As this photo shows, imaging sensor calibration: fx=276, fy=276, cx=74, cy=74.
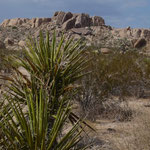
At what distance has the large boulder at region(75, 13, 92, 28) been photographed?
67750mm

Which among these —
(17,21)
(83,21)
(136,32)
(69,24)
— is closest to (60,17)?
(69,24)

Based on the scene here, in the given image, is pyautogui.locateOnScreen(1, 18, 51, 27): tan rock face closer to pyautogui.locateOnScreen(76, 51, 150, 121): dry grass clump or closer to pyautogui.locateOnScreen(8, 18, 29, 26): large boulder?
pyautogui.locateOnScreen(8, 18, 29, 26): large boulder

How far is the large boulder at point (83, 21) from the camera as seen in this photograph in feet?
222

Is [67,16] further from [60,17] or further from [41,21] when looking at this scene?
[41,21]

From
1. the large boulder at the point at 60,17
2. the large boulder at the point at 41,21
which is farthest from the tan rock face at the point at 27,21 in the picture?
the large boulder at the point at 60,17

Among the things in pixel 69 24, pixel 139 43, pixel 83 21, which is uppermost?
pixel 83 21

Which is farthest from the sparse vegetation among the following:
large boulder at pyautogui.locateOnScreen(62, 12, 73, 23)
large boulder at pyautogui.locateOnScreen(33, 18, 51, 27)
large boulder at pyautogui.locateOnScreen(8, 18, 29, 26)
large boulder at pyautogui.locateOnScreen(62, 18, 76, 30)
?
large boulder at pyautogui.locateOnScreen(8, 18, 29, 26)

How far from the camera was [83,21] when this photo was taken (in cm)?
6925

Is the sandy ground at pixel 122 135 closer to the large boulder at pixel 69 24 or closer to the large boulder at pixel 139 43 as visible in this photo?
the large boulder at pixel 139 43

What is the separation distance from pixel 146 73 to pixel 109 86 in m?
2.94

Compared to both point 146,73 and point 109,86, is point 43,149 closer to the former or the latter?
point 109,86

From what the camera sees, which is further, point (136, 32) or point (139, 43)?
point (136, 32)

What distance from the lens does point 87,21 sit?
235 feet

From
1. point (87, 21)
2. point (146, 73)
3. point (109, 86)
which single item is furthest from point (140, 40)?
point (87, 21)
